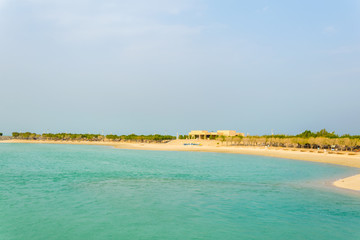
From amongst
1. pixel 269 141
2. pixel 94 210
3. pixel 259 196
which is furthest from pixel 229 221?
pixel 269 141

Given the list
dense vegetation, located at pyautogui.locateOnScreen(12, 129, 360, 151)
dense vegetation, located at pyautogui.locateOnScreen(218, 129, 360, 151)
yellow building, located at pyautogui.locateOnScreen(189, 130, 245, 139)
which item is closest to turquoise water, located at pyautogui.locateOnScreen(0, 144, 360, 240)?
dense vegetation, located at pyautogui.locateOnScreen(218, 129, 360, 151)

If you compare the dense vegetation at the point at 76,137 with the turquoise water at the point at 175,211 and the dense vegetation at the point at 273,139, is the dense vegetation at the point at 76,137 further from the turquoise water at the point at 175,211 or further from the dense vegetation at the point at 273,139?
the turquoise water at the point at 175,211

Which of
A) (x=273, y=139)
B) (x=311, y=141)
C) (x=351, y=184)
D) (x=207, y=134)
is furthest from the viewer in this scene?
(x=207, y=134)

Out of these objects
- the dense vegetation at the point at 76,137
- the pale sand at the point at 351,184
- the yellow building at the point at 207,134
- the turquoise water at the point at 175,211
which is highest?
the yellow building at the point at 207,134

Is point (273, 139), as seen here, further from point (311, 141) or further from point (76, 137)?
point (76, 137)

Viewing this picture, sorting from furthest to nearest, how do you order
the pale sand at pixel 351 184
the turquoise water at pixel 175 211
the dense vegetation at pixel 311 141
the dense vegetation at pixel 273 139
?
the dense vegetation at pixel 273 139, the dense vegetation at pixel 311 141, the pale sand at pixel 351 184, the turquoise water at pixel 175 211

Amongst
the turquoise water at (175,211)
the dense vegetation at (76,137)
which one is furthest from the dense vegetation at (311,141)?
the dense vegetation at (76,137)

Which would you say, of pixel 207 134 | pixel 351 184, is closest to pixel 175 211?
pixel 351 184

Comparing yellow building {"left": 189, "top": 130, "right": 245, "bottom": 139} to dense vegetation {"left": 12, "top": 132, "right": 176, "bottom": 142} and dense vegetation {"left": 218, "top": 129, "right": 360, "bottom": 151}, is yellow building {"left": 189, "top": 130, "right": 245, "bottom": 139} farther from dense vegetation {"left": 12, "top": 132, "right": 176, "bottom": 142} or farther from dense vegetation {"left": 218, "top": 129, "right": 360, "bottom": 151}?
dense vegetation {"left": 218, "top": 129, "right": 360, "bottom": 151}

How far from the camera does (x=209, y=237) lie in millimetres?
10180

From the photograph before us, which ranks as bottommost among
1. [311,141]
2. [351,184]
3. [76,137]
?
[351,184]

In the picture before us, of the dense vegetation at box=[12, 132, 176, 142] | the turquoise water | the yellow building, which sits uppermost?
the yellow building

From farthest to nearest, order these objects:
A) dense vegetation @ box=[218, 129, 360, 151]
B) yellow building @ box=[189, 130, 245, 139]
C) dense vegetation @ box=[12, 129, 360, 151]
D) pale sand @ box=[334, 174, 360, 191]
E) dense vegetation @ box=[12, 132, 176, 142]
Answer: dense vegetation @ box=[12, 132, 176, 142] → yellow building @ box=[189, 130, 245, 139] → dense vegetation @ box=[12, 129, 360, 151] → dense vegetation @ box=[218, 129, 360, 151] → pale sand @ box=[334, 174, 360, 191]

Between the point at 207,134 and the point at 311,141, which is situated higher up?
the point at 207,134
